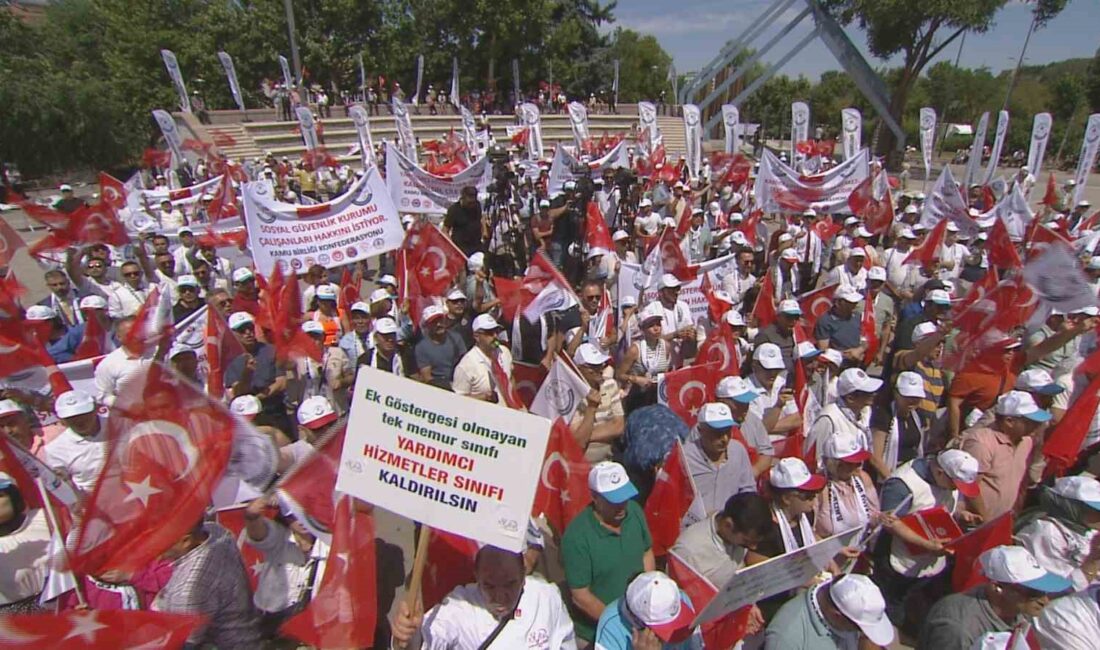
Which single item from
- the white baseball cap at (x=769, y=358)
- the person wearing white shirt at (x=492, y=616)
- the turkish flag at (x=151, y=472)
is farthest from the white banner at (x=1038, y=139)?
the turkish flag at (x=151, y=472)

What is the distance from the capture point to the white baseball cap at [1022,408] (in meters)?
3.46

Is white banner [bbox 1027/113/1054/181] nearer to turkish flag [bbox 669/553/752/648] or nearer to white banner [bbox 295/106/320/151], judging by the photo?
turkish flag [bbox 669/553/752/648]

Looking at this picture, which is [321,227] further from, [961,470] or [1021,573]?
[1021,573]

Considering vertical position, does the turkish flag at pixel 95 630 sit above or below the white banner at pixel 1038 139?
below

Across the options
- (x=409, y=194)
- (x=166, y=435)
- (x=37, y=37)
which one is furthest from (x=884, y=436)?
(x=37, y=37)

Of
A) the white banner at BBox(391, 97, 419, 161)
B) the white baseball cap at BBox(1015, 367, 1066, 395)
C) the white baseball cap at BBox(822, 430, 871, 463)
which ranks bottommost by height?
the white baseball cap at BBox(1015, 367, 1066, 395)

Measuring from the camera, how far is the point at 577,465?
11.9 feet

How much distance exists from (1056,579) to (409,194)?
752cm

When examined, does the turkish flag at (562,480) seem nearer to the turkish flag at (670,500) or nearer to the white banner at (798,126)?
the turkish flag at (670,500)

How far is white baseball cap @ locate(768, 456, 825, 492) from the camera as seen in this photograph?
289cm

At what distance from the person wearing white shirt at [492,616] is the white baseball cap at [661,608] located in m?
0.44

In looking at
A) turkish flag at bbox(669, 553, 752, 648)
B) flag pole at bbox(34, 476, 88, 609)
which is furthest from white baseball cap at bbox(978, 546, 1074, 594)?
flag pole at bbox(34, 476, 88, 609)

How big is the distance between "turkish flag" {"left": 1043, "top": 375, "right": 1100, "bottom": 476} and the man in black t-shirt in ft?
19.2

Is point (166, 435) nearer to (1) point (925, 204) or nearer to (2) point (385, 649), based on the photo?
(2) point (385, 649)
